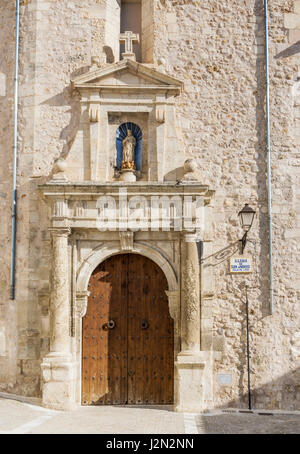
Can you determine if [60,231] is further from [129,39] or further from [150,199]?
[129,39]

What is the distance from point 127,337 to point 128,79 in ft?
14.3

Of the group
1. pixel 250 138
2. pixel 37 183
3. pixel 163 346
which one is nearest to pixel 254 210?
pixel 250 138

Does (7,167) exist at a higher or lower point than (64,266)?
higher

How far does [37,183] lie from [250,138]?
3.72m

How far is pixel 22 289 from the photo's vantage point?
9.98 metres

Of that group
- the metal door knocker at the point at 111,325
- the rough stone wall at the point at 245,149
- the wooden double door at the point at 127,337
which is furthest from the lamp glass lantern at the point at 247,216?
the metal door knocker at the point at 111,325

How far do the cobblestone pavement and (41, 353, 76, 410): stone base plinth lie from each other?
196 millimetres

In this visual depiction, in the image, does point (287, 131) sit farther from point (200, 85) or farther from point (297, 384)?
point (297, 384)

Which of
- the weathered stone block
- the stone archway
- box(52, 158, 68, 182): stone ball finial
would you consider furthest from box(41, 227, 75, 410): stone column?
the weathered stone block

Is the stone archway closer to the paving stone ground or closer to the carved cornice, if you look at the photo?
the carved cornice

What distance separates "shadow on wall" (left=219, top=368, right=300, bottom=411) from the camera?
963cm
